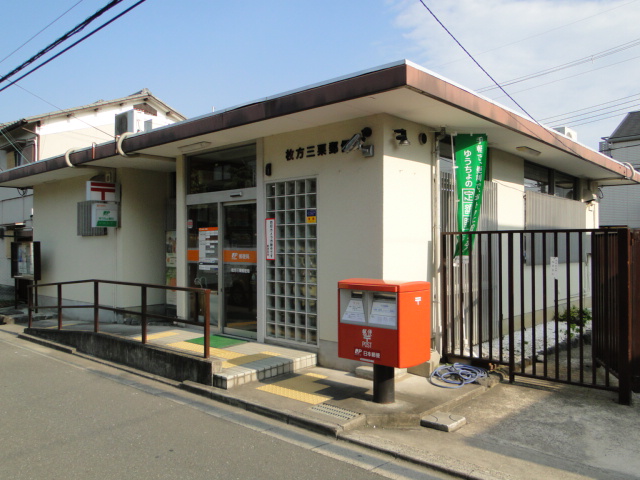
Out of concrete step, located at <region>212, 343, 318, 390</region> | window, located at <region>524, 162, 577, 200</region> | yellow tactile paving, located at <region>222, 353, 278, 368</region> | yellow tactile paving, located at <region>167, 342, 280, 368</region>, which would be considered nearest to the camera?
concrete step, located at <region>212, 343, 318, 390</region>

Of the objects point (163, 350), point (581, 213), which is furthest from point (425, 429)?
point (581, 213)

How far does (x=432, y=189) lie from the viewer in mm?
7500

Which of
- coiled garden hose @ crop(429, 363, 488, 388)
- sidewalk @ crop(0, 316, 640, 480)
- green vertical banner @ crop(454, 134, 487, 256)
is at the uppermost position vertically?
green vertical banner @ crop(454, 134, 487, 256)

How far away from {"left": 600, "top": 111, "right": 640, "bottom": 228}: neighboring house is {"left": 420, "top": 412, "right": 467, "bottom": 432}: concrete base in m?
24.9

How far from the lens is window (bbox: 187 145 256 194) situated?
8733mm

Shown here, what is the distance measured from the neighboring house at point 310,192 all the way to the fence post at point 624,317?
2.39 metres

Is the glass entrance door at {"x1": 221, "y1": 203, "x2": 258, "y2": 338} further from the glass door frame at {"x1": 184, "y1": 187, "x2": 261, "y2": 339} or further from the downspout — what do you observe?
the downspout

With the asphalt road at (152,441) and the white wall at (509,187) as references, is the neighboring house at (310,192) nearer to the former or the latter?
the white wall at (509,187)

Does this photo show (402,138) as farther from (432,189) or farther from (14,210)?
(14,210)

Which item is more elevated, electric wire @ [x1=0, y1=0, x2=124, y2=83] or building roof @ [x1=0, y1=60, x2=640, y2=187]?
electric wire @ [x1=0, y1=0, x2=124, y2=83]

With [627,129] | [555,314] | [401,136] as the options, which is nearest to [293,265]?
[401,136]

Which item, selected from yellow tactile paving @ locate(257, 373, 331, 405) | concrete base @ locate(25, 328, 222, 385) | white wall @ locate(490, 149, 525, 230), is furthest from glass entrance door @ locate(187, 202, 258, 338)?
white wall @ locate(490, 149, 525, 230)

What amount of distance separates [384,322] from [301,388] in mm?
1571

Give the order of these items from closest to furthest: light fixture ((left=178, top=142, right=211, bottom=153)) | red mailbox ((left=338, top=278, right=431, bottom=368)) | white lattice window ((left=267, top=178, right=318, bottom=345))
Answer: red mailbox ((left=338, top=278, right=431, bottom=368)) → white lattice window ((left=267, top=178, right=318, bottom=345)) → light fixture ((left=178, top=142, right=211, bottom=153))
